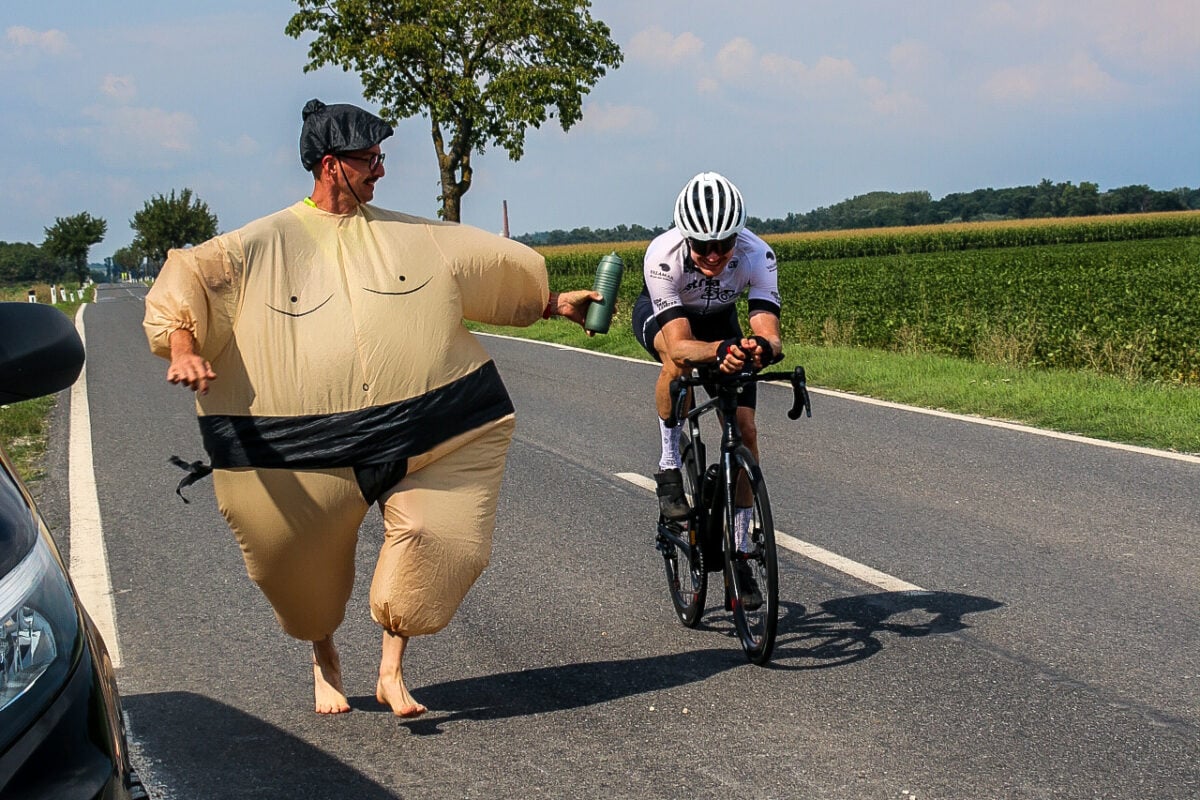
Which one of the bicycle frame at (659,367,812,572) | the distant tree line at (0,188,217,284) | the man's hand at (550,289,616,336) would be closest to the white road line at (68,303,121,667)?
the man's hand at (550,289,616,336)

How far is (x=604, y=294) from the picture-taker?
482 cm

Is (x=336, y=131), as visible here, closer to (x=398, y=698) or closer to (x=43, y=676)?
(x=398, y=698)

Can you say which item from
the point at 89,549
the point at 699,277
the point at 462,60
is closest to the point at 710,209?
the point at 699,277

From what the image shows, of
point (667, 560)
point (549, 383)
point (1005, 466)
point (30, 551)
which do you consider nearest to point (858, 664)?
point (667, 560)

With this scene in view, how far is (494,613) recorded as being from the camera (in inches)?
243

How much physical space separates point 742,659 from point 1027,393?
801cm

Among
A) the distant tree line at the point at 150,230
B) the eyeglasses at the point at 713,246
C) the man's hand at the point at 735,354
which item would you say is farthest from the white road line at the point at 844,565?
the distant tree line at the point at 150,230

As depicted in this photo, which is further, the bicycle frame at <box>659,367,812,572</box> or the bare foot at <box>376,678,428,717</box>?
the bicycle frame at <box>659,367,812,572</box>

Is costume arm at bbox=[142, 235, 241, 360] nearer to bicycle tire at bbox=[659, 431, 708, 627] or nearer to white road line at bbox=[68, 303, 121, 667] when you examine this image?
white road line at bbox=[68, 303, 121, 667]

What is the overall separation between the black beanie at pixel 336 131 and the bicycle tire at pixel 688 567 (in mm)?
2135

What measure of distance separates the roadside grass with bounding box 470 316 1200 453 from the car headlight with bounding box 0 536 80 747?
8.92 m

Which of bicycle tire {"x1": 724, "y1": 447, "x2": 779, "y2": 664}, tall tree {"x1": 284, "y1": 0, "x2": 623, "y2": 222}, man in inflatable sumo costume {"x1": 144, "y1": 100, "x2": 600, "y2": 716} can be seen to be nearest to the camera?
man in inflatable sumo costume {"x1": 144, "y1": 100, "x2": 600, "y2": 716}

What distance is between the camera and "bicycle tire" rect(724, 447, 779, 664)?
5.13 meters

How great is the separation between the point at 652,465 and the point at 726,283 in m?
4.22
